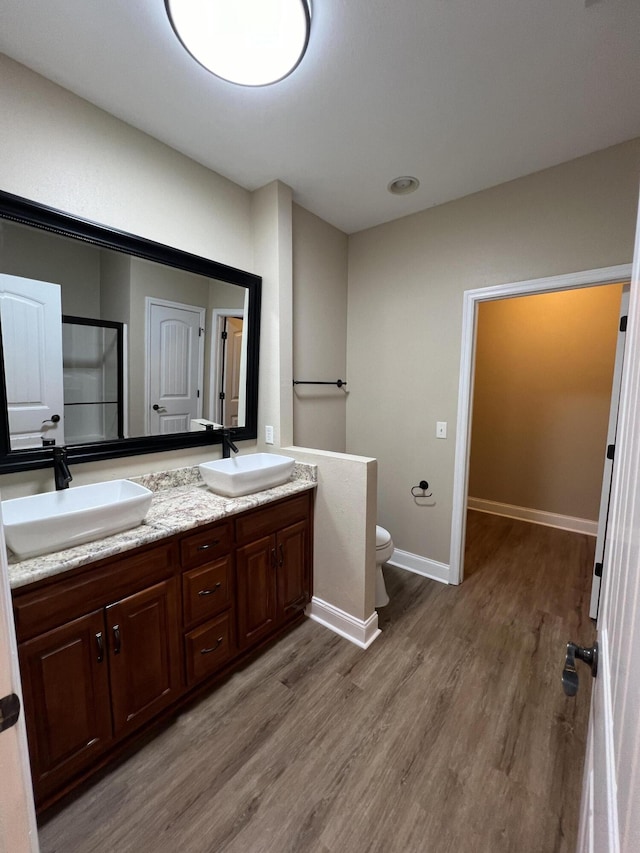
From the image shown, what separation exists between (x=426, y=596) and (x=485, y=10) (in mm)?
2855

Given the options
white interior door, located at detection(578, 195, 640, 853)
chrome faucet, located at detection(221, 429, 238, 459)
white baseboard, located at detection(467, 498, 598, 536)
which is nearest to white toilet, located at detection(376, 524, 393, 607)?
chrome faucet, located at detection(221, 429, 238, 459)

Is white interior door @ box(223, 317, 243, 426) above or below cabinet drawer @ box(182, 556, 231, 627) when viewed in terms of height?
above

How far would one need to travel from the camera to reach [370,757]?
4.52ft

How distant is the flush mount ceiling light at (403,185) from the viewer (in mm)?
2164

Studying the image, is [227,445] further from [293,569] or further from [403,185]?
[403,185]

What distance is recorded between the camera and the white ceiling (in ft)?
4.02

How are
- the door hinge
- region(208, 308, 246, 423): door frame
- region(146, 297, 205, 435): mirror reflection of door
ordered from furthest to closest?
region(208, 308, 246, 423): door frame → region(146, 297, 205, 435): mirror reflection of door → the door hinge

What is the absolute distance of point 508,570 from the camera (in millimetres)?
2734

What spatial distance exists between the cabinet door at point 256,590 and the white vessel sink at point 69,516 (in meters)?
0.58

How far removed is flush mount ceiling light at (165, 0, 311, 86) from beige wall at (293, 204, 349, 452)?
3.78ft

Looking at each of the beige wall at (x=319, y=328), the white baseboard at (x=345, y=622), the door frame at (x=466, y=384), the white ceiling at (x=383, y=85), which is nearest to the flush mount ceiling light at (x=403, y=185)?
the white ceiling at (x=383, y=85)

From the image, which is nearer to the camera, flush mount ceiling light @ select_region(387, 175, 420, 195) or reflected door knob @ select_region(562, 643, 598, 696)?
reflected door knob @ select_region(562, 643, 598, 696)

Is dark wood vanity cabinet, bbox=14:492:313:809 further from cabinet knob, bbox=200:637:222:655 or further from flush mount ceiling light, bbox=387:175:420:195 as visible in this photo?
flush mount ceiling light, bbox=387:175:420:195

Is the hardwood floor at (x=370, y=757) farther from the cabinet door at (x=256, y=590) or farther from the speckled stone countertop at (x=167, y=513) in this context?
the speckled stone countertop at (x=167, y=513)
